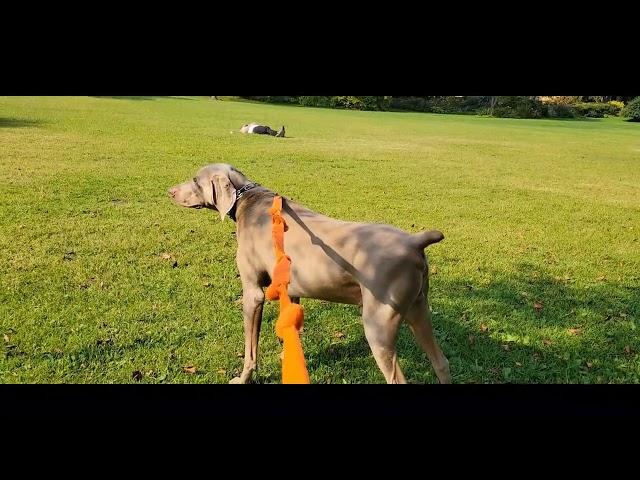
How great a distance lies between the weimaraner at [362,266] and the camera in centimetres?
290

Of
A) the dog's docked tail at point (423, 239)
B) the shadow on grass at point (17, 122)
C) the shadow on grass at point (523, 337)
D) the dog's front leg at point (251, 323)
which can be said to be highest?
the dog's docked tail at point (423, 239)

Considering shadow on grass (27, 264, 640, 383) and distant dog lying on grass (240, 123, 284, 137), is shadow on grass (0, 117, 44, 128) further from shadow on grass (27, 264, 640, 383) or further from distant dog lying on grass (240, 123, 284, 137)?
shadow on grass (27, 264, 640, 383)

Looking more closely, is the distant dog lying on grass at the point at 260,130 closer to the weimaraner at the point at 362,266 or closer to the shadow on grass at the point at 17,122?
the shadow on grass at the point at 17,122

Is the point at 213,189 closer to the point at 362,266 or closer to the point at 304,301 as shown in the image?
the point at 362,266

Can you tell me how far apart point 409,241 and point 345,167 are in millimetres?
10257

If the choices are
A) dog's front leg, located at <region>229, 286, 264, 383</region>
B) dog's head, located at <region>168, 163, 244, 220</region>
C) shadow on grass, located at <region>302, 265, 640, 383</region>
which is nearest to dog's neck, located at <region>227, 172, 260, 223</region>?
dog's head, located at <region>168, 163, 244, 220</region>

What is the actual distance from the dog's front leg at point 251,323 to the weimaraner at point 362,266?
57mm

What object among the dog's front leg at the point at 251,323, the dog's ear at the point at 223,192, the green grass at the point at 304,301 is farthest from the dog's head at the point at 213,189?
the green grass at the point at 304,301

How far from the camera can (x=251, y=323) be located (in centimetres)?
373

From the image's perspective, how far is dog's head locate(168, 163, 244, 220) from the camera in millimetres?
3738

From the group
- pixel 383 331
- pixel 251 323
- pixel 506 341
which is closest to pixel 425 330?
pixel 383 331

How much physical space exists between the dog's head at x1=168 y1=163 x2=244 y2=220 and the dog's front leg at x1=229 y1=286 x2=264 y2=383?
0.52 metres

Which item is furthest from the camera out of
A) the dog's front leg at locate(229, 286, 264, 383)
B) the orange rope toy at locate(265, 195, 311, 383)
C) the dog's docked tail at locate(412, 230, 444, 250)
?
the dog's front leg at locate(229, 286, 264, 383)
